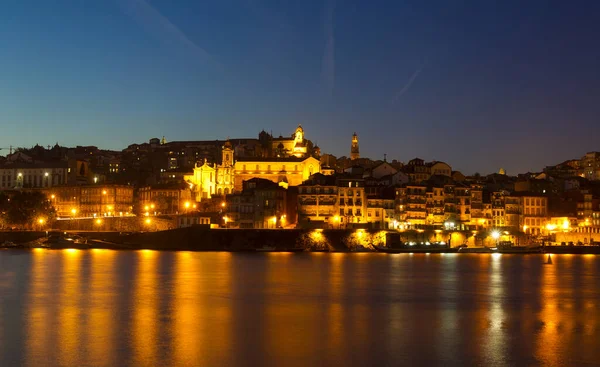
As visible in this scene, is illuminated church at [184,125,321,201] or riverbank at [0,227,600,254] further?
illuminated church at [184,125,321,201]

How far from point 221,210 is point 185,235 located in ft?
25.1

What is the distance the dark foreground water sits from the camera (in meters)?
20.1

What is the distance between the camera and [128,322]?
24891 mm

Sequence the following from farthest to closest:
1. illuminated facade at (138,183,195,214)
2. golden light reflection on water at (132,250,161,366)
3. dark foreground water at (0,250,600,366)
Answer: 1. illuminated facade at (138,183,195,214)
2. dark foreground water at (0,250,600,366)
3. golden light reflection on water at (132,250,161,366)

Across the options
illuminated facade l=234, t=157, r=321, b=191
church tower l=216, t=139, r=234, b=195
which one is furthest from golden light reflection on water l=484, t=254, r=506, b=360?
church tower l=216, t=139, r=234, b=195

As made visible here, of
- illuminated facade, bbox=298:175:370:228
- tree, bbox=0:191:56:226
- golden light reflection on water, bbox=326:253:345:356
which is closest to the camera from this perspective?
golden light reflection on water, bbox=326:253:345:356

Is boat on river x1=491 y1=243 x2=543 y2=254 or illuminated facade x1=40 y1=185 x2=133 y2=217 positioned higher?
illuminated facade x1=40 y1=185 x2=133 y2=217

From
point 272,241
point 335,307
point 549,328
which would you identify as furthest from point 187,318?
point 272,241

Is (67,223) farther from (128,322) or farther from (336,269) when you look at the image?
(128,322)

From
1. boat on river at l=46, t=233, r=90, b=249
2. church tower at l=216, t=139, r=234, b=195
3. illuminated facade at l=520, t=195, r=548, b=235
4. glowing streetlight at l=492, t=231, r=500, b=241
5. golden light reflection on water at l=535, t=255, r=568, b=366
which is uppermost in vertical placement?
church tower at l=216, t=139, r=234, b=195

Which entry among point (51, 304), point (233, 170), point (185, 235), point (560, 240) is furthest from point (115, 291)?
point (233, 170)

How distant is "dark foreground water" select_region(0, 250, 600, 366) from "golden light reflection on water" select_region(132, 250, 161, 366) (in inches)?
1.9

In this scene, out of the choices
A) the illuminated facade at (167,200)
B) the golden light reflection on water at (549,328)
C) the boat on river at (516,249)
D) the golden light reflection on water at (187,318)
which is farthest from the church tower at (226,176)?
the golden light reflection on water at (549,328)

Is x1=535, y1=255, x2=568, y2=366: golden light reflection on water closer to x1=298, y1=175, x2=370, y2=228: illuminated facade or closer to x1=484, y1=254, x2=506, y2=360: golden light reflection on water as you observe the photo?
x1=484, y1=254, x2=506, y2=360: golden light reflection on water
